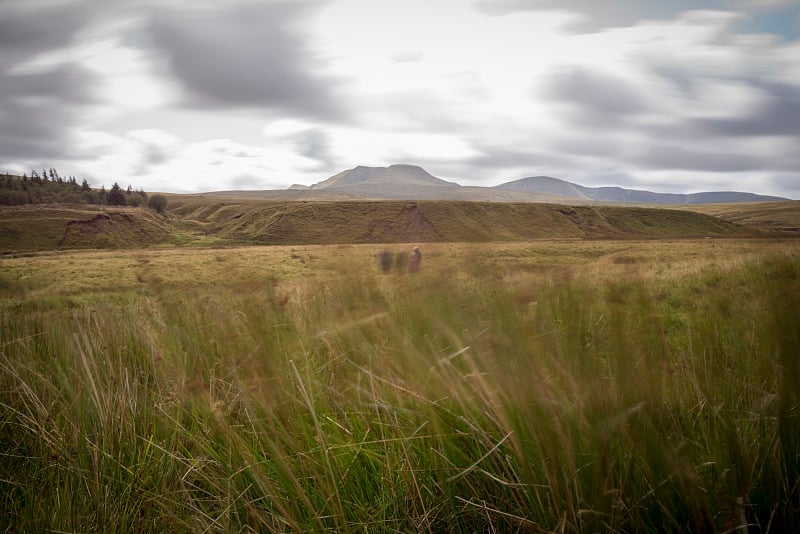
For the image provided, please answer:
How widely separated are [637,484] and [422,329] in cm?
109

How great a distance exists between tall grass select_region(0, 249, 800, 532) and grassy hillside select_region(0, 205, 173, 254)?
56.1 m

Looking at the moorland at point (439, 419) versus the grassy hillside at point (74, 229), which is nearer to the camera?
the moorland at point (439, 419)

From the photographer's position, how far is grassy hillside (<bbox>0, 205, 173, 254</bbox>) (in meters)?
47.4

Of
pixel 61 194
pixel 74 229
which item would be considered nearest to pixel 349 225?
pixel 74 229

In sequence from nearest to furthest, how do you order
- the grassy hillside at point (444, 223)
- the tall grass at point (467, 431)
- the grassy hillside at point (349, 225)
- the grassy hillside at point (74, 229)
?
the tall grass at point (467, 431), the grassy hillside at point (74, 229), the grassy hillside at point (349, 225), the grassy hillside at point (444, 223)

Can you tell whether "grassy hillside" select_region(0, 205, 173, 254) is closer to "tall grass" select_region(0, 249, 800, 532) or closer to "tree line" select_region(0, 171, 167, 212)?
"tree line" select_region(0, 171, 167, 212)

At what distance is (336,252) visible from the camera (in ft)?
8.63

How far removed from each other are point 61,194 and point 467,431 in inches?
4275

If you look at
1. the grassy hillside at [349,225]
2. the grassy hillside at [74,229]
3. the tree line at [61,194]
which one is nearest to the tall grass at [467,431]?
the grassy hillside at [349,225]

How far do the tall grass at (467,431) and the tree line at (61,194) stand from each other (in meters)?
94.0

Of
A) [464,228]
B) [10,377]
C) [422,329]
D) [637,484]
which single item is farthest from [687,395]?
[464,228]

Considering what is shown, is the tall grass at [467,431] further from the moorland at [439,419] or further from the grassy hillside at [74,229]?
the grassy hillside at [74,229]

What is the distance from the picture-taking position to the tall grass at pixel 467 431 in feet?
3.43

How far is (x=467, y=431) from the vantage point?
4.70ft
